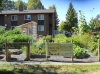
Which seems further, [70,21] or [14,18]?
[70,21]

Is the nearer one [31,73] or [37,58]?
[31,73]

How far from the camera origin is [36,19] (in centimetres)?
5169

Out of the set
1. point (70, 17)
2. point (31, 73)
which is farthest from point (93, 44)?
point (70, 17)

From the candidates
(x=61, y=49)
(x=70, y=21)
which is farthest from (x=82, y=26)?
(x=70, y=21)

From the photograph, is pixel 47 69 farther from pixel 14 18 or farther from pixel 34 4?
pixel 34 4

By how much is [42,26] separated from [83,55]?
36981 millimetres

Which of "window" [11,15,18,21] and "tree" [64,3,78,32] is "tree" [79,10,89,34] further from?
"tree" [64,3,78,32]

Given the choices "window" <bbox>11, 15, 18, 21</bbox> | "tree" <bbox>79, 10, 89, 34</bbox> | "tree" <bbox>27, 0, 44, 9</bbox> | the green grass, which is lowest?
the green grass

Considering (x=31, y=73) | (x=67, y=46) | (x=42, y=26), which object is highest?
(x=42, y=26)

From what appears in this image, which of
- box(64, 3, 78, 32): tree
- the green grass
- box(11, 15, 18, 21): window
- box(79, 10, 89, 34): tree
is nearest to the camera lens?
the green grass

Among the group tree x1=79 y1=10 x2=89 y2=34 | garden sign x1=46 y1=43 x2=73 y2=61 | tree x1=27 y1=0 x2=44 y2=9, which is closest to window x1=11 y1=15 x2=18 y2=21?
tree x1=79 y1=10 x2=89 y2=34

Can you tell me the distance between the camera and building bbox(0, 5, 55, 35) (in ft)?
168

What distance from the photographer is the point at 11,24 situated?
5325cm

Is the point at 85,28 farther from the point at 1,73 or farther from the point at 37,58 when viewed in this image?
the point at 1,73
